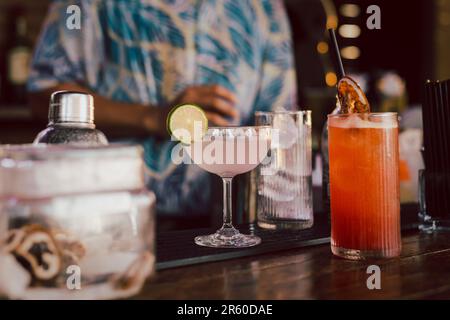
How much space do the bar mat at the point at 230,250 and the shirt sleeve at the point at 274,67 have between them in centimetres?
138

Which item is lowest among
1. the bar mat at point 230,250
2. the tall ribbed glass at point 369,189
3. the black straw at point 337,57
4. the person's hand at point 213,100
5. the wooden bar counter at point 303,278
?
the wooden bar counter at point 303,278

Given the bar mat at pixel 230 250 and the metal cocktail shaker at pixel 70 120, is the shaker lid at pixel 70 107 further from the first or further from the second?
the bar mat at pixel 230 250

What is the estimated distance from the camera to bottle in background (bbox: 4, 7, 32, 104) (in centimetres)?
299

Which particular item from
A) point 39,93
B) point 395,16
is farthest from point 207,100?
point 395,16

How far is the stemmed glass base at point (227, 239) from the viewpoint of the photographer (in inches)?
43.6

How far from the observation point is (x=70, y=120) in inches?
36.2

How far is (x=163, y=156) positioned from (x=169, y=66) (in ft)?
1.31

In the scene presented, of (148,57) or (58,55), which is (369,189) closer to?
(148,57)

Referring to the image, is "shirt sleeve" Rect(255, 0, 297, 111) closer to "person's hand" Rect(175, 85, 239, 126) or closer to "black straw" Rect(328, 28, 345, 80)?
"person's hand" Rect(175, 85, 239, 126)

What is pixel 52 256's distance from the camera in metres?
0.73

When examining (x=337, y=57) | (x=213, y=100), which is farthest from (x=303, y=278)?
(x=213, y=100)

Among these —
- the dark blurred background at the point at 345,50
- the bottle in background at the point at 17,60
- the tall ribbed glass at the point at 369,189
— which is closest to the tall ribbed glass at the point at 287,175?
the tall ribbed glass at the point at 369,189

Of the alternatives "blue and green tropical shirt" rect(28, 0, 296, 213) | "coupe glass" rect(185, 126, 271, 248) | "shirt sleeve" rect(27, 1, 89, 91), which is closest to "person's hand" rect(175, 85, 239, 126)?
"blue and green tropical shirt" rect(28, 0, 296, 213)

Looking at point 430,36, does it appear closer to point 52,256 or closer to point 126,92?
point 126,92
